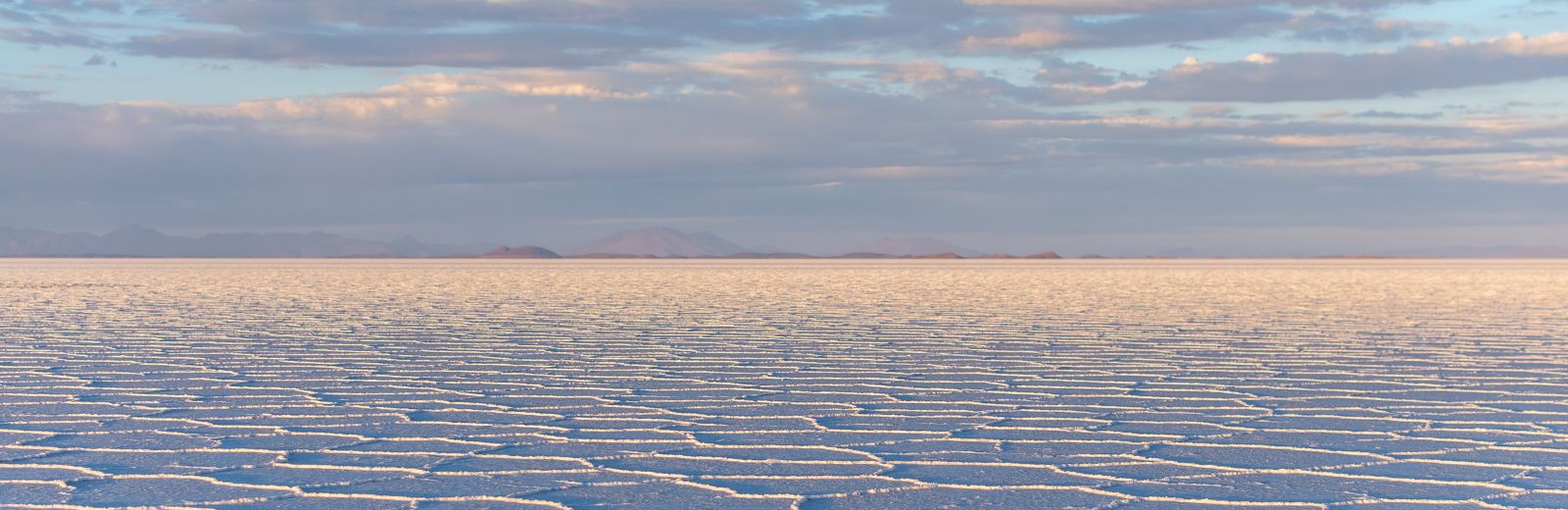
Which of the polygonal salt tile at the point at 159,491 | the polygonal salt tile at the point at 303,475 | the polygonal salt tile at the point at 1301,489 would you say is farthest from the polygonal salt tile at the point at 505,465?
the polygonal salt tile at the point at 1301,489

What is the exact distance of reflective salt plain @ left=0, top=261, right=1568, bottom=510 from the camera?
3467 millimetres

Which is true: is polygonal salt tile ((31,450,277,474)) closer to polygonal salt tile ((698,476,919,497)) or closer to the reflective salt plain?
the reflective salt plain

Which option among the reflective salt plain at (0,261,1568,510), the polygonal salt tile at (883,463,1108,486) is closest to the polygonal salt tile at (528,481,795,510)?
the reflective salt plain at (0,261,1568,510)

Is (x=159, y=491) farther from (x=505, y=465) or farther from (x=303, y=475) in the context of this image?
(x=505, y=465)

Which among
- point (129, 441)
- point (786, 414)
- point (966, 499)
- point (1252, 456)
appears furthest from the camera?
point (786, 414)

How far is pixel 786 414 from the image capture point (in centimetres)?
485

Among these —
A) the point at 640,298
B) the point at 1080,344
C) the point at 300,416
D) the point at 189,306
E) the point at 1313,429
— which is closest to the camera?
the point at 1313,429

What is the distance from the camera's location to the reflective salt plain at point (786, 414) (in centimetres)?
347

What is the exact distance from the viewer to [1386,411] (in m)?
4.89

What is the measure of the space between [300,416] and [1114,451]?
7.97 ft

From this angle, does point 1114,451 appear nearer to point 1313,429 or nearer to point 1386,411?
point 1313,429

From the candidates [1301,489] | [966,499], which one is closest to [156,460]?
[966,499]

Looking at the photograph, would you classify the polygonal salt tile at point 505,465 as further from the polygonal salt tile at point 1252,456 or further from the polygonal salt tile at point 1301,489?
the polygonal salt tile at point 1252,456

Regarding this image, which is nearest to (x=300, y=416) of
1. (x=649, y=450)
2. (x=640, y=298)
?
(x=649, y=450)
